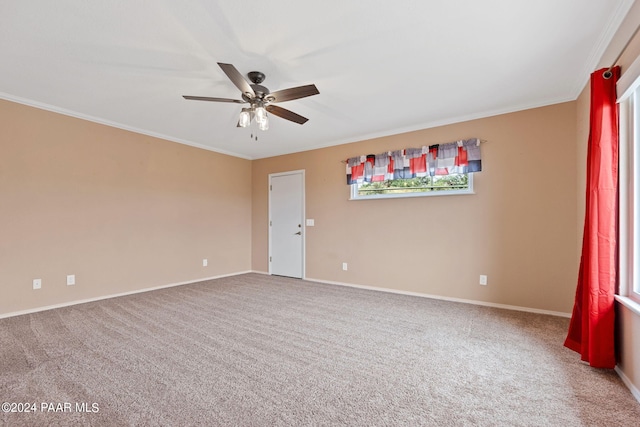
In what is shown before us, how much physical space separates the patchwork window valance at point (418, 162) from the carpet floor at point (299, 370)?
1847mm

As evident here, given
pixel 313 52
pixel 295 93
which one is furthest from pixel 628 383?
pixel 313 52

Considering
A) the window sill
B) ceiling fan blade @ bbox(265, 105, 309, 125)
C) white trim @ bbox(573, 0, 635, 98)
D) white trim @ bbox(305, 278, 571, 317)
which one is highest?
white trim @ bbox(573, 0, 635, 98)

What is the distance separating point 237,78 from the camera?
215 centimetres

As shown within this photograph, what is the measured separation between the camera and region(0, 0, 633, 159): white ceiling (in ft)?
6.08

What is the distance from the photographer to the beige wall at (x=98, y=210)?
3.18m

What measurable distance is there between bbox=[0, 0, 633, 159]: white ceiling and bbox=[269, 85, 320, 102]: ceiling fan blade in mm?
279

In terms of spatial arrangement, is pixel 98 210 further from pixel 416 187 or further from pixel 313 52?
pixel 416 187

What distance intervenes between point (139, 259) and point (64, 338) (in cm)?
178

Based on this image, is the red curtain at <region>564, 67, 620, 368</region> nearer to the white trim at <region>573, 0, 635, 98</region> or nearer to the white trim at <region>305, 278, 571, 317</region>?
the white trim at <region>573, 0, 635, 98</region>

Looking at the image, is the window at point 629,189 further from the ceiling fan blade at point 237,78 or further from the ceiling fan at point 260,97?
the ceiling fan blade at point 237,78

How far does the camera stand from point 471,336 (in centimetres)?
264

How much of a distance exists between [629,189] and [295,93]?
8.31 feet

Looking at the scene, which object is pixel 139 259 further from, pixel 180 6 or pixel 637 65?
pixel 637 65

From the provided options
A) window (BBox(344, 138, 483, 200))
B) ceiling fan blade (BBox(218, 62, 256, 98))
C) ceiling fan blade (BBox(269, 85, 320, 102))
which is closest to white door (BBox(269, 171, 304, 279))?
window (BBox(344, 138, 483, 200))
